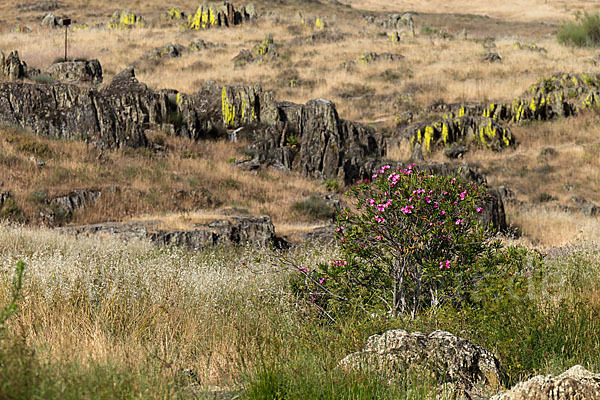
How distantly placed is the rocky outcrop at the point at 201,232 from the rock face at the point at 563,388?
733 centimetres

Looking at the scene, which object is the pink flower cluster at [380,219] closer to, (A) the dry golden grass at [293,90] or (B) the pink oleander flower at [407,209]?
(B) the pink oleander flower at [407,209]

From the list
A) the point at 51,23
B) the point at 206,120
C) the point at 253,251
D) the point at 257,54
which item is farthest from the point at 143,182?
the point at 51,23

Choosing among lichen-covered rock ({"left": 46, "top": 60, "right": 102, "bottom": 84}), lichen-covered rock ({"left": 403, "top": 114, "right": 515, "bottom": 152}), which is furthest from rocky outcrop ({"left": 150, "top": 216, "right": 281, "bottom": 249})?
lichen-covered rock ({"left": 46, "top": 60, "right": 102, "bottom": 84})

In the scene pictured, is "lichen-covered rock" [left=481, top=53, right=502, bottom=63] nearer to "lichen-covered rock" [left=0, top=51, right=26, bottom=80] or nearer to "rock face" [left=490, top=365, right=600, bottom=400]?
"lichen-covered rock" [left=0, top=51, right=26, bottom=80]

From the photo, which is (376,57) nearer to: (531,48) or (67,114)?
(531,48)

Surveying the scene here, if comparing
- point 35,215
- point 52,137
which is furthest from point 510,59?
point 35,215

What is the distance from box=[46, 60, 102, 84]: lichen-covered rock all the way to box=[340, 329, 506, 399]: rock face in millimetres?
23308

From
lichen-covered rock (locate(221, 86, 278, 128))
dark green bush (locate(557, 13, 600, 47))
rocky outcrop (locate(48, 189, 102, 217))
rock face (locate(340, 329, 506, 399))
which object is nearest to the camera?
rock face (locate(340, 329, 506, 399))

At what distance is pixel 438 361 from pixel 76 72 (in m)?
26.0

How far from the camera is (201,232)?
9.79 metres

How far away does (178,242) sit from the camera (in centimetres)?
952

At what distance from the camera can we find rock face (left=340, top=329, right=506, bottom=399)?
3.34 metres

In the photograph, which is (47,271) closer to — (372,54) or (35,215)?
(35,215)

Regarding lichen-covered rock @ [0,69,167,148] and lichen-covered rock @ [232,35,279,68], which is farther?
lichen-covered rock @ [232,35,279,68]
